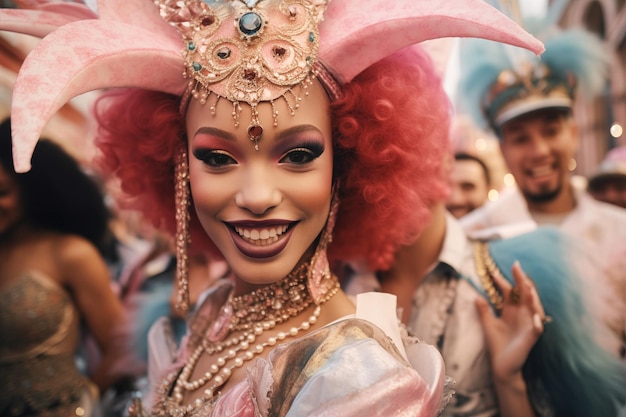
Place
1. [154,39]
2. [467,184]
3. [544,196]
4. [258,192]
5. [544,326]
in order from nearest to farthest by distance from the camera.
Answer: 1. [258,192]
2. [154,39]
3. [544,326]
4. [544,196]
5. [467,184]

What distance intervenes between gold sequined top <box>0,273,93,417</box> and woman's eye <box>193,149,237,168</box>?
4.84ft

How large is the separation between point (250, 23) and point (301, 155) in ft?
1.01

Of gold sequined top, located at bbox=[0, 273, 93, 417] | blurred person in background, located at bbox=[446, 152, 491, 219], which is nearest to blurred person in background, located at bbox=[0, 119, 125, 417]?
gold sequined top, located at bbox=[0, 273, 93, 417]

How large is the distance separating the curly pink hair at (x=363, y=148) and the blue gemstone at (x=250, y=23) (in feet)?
0.85

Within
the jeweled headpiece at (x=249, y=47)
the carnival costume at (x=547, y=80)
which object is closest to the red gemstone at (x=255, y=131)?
the jeweled headpiece at (x=249, y=47)

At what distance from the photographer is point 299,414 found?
102 cm

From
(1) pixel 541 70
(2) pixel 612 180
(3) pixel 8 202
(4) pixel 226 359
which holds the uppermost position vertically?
(1) pixel 541 70

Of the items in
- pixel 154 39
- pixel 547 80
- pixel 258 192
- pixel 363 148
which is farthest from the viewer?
pixel 547 80

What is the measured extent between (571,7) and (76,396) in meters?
2.71

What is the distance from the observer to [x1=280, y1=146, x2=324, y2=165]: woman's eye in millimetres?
1372

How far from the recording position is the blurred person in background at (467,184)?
124 inches

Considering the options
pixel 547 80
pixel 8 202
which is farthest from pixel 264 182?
pixel 8 202

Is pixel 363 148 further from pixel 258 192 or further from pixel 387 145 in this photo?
pixel 258 192

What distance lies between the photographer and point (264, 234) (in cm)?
138
